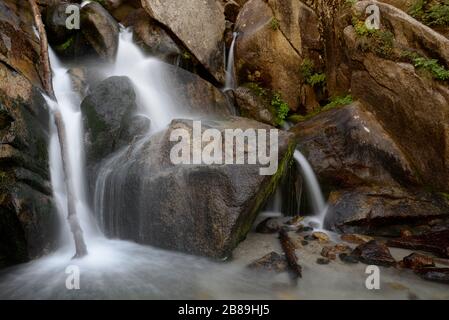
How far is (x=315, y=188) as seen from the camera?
788cm

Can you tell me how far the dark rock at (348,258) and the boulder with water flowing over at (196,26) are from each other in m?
7.48

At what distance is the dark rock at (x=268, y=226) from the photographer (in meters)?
7.02

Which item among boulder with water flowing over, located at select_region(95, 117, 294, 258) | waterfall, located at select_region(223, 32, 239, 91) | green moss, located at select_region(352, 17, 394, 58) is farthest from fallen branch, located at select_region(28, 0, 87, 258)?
green moss, located at select_region(352, 17, 394, 58)

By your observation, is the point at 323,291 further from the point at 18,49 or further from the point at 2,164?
the point at 18,49

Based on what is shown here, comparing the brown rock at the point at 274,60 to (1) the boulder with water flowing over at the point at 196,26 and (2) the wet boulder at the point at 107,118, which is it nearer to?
(1) the boulder with water flowing over at the point at 196,26

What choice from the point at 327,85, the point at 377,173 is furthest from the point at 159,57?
the point at 377,173

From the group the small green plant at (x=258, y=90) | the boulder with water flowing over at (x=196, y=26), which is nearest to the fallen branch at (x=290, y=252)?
the small green plant at (x=258, y=90)

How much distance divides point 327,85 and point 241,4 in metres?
5.86

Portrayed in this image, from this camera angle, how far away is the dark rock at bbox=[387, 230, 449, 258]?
5.79 meters

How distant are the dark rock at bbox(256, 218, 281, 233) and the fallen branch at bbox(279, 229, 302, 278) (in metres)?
0.22

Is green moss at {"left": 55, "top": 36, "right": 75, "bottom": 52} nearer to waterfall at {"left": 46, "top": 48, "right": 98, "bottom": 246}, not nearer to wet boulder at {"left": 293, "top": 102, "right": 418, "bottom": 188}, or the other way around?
waterfall at {"left": 46, "top": 48, "right": 98, "bottom": 246}

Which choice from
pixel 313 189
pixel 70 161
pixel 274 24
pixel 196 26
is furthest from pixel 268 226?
pixel 196 26

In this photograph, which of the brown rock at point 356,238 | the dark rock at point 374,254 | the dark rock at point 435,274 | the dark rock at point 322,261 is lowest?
the dark rock at point 435,274
